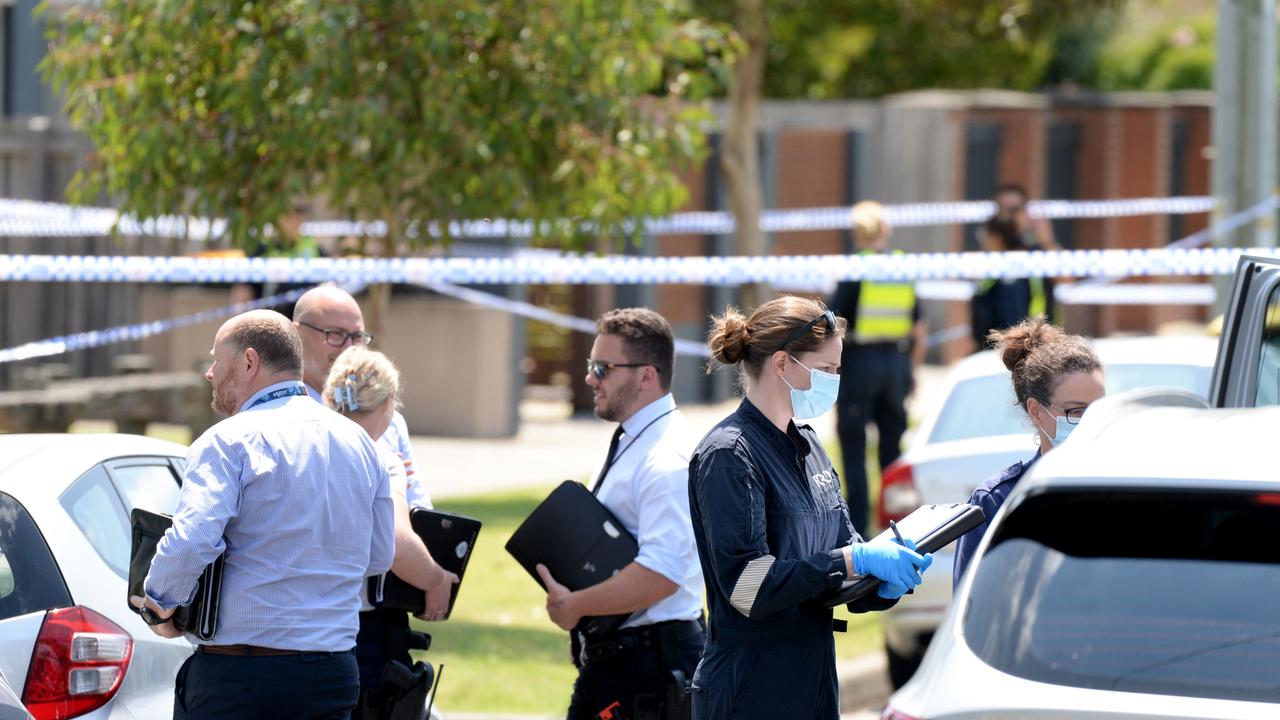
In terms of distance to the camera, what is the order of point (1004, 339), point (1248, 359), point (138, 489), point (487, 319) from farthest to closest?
point (487, 319)
point (138, 489)
point (1004, 339)
point (1248, 359)

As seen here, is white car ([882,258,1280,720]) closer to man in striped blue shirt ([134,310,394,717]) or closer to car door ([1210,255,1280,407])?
car door ([1210,255,1280,407])

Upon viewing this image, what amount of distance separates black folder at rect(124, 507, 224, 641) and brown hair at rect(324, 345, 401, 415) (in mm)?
878

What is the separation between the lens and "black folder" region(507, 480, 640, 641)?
514cm

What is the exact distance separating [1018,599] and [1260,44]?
10299mm

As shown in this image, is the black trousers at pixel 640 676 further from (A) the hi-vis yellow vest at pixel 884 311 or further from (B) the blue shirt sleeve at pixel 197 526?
(A) the hi-vis yellow vest at pixel 884 311

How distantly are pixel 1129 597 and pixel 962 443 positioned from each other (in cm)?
551

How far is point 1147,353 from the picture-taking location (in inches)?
343

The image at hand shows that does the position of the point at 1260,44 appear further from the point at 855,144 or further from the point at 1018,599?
the point at 855,144

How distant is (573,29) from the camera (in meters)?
9.80

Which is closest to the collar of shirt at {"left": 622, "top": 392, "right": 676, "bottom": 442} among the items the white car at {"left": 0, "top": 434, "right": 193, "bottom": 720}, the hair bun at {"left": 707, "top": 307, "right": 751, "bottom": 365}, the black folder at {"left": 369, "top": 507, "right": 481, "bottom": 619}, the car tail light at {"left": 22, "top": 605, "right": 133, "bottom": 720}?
the black folder at {"left": 369, "top": 507, "right": 481, "bottom": 619}

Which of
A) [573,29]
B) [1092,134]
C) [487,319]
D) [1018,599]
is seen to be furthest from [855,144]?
[1018,599]

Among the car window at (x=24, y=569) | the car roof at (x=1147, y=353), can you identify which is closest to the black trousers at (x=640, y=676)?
the car window at (x=24, y=569)

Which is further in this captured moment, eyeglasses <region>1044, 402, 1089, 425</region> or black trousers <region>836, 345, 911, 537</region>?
black trousers <region>836, 345, 911, 537</region>

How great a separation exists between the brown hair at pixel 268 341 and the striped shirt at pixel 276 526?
0.06 meters
